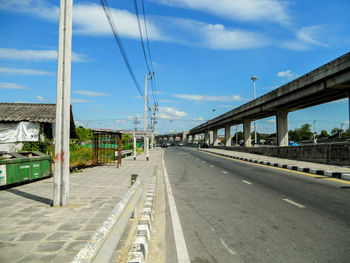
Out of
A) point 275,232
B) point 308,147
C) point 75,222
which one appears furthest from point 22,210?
point 308,147

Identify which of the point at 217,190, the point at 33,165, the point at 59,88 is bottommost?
the point at 217,190

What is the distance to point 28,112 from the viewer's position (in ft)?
63.0

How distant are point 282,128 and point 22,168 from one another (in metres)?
33.2

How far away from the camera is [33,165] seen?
9.94 metres

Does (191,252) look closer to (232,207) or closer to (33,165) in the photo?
(232,207)

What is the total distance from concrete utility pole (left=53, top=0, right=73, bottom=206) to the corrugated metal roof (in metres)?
12.6

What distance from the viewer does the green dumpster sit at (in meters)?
8.42

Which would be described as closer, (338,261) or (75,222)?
(338,261)

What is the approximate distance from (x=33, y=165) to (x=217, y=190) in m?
6.50

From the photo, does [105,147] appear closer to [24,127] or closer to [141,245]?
[24,127]

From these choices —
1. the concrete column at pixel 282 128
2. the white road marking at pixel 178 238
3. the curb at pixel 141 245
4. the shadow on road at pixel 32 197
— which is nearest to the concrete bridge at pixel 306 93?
the concrete column at pixel 282 128

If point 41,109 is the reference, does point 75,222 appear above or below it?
below

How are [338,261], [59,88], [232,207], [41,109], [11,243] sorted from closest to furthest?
[338,261]
[11,243]
[59,88]
[232,207]
[41,109]

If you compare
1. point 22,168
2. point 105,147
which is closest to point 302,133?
point 105,147
